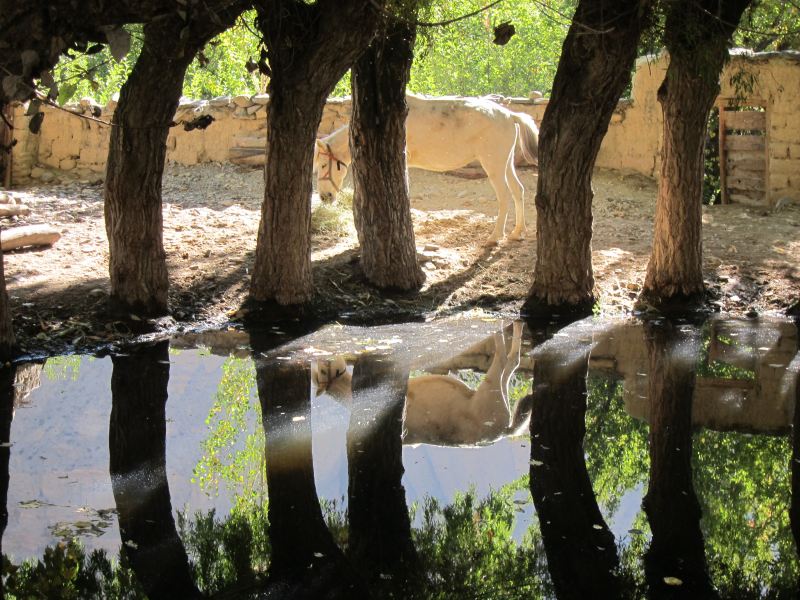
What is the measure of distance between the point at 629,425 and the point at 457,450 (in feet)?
4.43

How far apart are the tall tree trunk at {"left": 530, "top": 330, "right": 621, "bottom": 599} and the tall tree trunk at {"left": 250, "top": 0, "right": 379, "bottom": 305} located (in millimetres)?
3148

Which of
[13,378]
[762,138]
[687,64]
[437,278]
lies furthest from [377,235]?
[762,138]

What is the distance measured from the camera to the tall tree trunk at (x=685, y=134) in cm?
1010

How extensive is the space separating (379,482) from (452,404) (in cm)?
185

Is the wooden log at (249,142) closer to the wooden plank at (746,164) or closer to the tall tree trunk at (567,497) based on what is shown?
→ the wooden plank at (746,164)

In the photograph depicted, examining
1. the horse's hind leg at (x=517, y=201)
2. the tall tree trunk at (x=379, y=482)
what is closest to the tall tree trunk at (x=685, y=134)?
the horse's hind leg at (x=517, y=201)

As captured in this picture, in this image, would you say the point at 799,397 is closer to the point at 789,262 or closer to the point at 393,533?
the point at 393,533

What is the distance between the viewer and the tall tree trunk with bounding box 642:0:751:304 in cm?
1010

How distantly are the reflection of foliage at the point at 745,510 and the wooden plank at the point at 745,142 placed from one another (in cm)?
1023

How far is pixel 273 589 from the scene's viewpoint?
4824 mm

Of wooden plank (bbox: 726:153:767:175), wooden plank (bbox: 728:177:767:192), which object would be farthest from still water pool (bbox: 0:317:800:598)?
wooden plank (bbox: 726:153:767:175)

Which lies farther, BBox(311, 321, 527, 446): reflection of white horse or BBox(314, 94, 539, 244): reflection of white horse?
BBox(314, 94, 539, 244): reflection of white horse

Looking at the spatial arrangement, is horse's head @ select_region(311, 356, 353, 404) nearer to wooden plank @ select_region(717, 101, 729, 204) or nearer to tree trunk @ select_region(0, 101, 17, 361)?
tree trunk @ select_region(0, 101, 17, 361)

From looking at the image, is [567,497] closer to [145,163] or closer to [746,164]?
[145,163]
